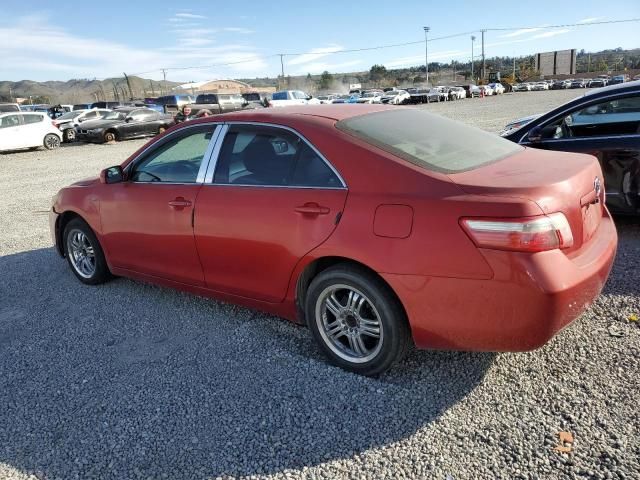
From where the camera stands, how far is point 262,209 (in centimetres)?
338

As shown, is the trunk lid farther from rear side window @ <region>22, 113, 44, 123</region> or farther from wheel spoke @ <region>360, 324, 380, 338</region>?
rear side window @ <region>22, 113, 44, 123</region>

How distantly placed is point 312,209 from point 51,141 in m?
22.4

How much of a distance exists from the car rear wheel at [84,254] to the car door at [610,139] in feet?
15.2

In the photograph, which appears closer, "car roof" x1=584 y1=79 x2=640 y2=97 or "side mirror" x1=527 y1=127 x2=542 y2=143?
"car roof" x1=584 y1=79 x2=640 y2=97

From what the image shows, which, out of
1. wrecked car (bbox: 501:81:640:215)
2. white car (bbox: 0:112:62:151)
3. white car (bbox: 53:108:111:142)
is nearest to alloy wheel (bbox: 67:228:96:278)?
wrecked car (bbox: 501:81:640:215)

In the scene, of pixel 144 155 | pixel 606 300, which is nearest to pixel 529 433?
pixel 606 300

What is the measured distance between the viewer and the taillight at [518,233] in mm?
2496

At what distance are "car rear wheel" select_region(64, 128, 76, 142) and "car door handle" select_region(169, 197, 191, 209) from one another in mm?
23518

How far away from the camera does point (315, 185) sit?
3174 mm

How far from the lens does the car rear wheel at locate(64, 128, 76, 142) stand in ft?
80.4

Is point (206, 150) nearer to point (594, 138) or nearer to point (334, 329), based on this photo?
point (334, 329)

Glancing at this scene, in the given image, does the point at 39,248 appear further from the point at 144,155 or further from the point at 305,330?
the point at 305,330

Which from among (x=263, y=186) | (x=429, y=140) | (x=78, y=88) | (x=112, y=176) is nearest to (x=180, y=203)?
(x=263, y=186)

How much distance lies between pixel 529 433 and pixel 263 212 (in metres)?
1.98
